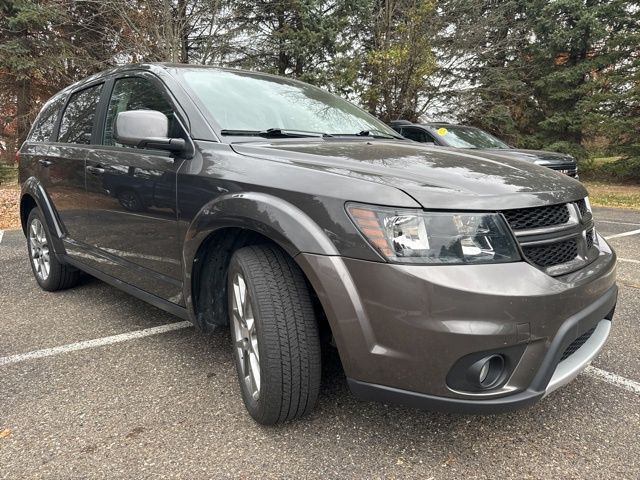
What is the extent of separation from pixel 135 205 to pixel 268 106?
947 millimetres

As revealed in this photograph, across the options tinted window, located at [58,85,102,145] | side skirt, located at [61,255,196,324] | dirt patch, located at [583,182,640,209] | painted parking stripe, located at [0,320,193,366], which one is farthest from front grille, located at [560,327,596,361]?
dirt patch, located at [583,182,640,209]

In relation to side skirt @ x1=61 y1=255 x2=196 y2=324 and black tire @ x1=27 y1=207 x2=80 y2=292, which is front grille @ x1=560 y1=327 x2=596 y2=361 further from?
black tire @ x1=27 y1=207 x2=80 y2=292

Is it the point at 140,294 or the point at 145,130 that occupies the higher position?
the point at 145,130

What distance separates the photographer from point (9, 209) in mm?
9578

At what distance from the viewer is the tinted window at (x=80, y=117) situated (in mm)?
3414

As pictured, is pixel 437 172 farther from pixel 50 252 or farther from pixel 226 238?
pixel 50 252

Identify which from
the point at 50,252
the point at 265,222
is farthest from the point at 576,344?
the point at 50,252

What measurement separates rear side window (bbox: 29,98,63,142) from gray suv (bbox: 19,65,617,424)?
1629 mm

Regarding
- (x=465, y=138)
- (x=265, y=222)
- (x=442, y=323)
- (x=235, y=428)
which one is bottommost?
(x=235, y=428)

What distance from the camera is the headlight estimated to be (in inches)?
65.4

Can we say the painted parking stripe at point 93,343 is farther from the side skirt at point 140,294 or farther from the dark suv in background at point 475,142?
the dark suv in background at point 475,142

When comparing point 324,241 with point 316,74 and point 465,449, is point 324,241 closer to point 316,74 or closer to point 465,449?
point 465,449

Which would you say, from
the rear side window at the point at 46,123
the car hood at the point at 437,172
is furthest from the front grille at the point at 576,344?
the rear side window at the point at 46,123

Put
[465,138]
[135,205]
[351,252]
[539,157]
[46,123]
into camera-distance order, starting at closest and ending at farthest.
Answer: [351,252] → [135,205] → [46,123] → [539,157] → [465,138]
